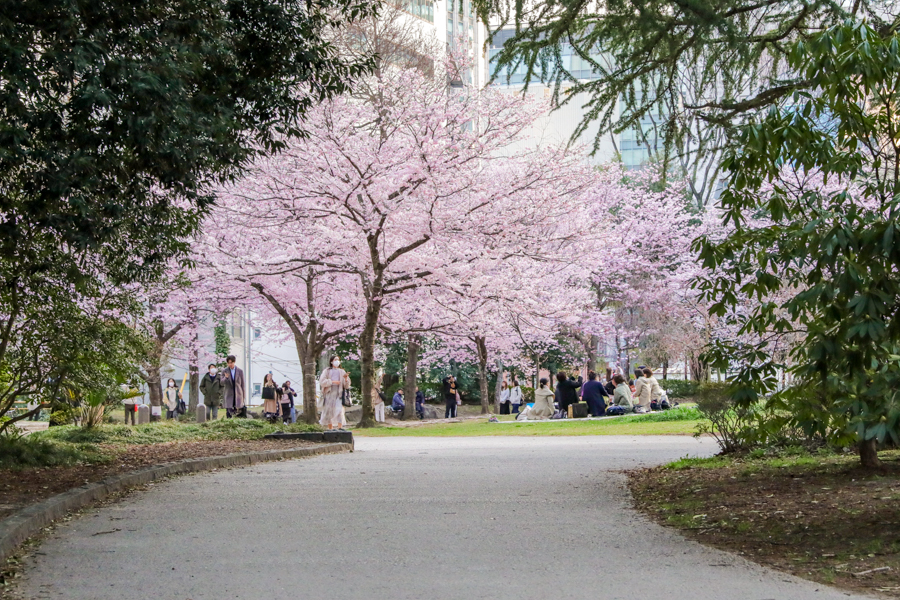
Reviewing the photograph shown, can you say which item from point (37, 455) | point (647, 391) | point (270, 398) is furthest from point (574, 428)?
point (37, 455)

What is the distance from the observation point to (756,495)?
311 inches

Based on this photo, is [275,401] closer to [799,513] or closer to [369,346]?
[369,346]

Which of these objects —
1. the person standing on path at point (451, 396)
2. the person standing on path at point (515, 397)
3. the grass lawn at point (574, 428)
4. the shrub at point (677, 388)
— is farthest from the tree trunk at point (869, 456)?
the person standing on path at point (515, 397)

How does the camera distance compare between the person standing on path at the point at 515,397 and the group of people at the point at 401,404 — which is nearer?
the group of people at the point at 401,404

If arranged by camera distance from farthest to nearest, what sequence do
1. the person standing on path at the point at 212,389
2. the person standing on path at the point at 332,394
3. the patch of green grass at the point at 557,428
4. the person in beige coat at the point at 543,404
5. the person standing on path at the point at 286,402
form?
the person standing on path at the point at 286,402, the person in beige coat at the point at 543,404, the person standing on path at the point at 212,389, the person standing on path at the point at 332,394, the patch of green grass at the point at 557,428

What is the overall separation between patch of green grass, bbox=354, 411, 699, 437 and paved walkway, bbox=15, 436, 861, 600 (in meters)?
10.8

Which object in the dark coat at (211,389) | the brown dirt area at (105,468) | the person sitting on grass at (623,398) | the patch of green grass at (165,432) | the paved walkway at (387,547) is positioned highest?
the dark coat at (211,389)

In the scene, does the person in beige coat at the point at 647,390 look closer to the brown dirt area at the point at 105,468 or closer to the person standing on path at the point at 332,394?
the person standing on path at the point at 332,394

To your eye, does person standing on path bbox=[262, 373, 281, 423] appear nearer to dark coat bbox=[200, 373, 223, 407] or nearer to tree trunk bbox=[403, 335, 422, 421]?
dark coat bbox=[200, 373, 223, 407]

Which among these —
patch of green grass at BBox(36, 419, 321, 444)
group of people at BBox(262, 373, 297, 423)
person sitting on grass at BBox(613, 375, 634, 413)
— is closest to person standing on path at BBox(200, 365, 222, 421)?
group of people at BBox(262, 373, 297, 423)

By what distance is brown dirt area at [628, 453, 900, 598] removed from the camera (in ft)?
17.3

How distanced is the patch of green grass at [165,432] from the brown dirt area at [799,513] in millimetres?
8661

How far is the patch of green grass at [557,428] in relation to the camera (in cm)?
2167

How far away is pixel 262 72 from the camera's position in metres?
9.49
